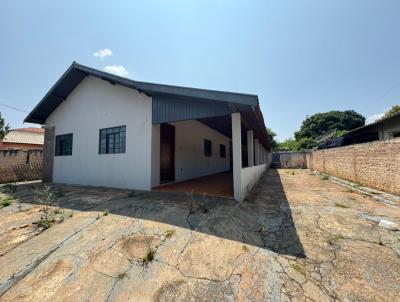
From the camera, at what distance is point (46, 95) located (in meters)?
8.80

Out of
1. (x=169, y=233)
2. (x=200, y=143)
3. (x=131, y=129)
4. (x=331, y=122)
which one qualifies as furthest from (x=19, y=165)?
(x=331, y=122)

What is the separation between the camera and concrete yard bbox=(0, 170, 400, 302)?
6.79 ft

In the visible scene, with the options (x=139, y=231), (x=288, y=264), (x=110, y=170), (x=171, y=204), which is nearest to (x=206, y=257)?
(x=288, y=264)

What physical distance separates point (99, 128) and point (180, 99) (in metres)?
4.71

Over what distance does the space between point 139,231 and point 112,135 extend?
5.73 m

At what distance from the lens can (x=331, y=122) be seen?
3606 centimetres

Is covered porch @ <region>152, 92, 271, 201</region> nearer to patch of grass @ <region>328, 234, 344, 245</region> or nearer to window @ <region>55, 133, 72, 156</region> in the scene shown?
patch of grass @ <region>328, 234, 344, 245</region>

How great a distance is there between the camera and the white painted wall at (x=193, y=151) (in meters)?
8.97

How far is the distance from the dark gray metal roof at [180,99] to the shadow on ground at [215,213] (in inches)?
109

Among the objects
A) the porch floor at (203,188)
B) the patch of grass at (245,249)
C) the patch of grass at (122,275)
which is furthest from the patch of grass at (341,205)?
the patch of grass at (122,275)

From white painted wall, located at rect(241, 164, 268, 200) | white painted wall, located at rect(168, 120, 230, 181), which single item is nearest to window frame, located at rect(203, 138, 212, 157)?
white painted wall, located at rect(168, 120, 230, 181)

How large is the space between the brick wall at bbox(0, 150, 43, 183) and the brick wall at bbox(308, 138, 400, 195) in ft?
60.3

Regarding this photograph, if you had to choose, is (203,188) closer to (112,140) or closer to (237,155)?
(237,155)

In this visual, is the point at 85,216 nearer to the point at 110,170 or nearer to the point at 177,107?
the point at 110,170
